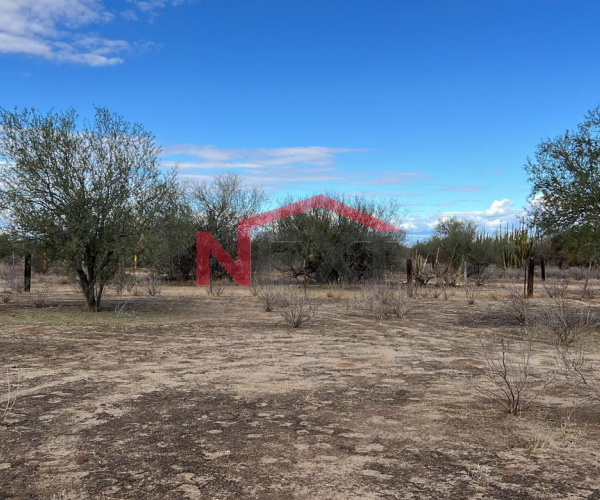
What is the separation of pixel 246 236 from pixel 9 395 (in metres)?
23.0

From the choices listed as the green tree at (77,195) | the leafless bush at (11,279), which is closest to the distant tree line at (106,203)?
the green tree at (77,195)

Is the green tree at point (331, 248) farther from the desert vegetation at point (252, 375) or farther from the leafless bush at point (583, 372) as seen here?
the leafless bush at point (583, 372)

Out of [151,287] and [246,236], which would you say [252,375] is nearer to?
[151,287]

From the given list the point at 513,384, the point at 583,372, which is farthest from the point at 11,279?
the point at 583,372

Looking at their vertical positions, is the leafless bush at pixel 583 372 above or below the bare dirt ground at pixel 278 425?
Answer: above

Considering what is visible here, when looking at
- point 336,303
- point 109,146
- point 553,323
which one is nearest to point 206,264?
point 336,303

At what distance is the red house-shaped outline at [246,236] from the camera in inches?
1056

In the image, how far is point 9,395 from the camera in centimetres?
578

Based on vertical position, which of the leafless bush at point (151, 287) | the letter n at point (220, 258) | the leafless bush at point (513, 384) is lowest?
the leafless bush at point (513, 384)

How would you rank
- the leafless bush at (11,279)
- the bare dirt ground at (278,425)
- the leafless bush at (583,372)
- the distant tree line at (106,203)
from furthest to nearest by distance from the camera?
the leafless bush at (11,279)
the distant tree line at (106,203)
the leafless bush at (583,372)
the bare dirt ground at (278,425)

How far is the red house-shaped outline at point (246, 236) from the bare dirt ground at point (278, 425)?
1692 centimetres

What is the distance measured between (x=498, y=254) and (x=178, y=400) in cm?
3381

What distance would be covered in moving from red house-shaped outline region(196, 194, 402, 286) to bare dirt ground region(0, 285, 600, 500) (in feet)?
55.5

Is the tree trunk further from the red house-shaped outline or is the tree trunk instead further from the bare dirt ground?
the red house-shaped outline
